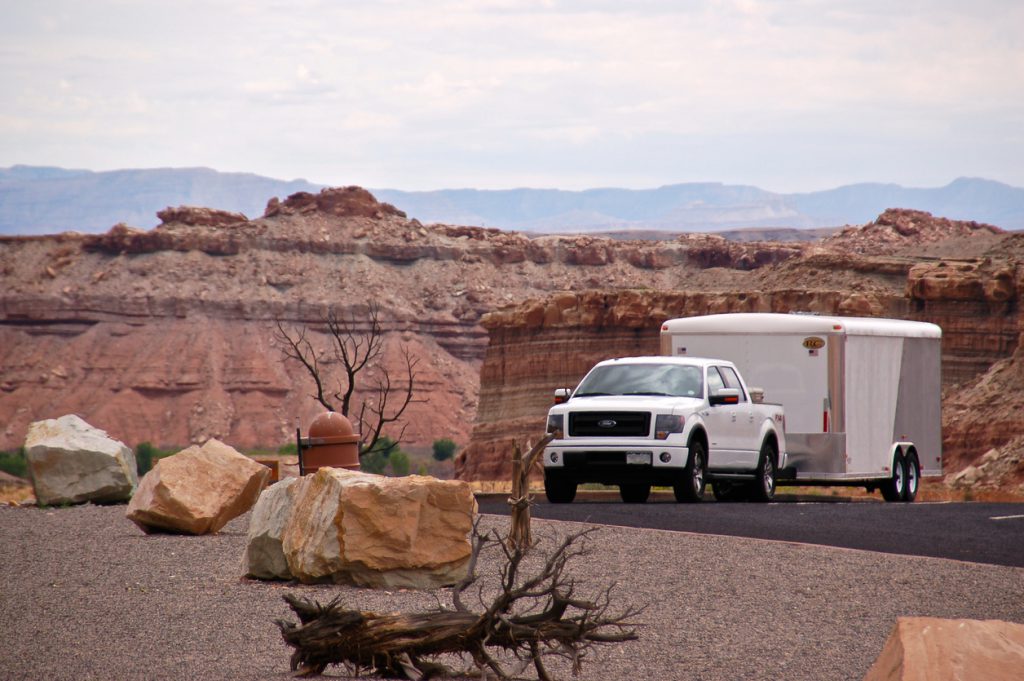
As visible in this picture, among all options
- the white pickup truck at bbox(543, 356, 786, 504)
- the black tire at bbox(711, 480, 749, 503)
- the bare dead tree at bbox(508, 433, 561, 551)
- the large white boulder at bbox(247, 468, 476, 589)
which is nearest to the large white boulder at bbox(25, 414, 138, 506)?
the white pickup truck at bbox(543, 356, 786, 504)

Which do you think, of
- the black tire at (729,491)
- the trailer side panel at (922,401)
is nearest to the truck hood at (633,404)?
the black tire at (729,491)

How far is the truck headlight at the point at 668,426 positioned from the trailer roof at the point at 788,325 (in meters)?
2.56

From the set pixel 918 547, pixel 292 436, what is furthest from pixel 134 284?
pixel 918 547

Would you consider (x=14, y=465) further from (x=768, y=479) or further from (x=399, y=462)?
(x=768, y=479)

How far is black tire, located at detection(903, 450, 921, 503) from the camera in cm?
2188

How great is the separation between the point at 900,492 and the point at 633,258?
85520 mm

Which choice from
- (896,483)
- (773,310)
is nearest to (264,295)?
(773,310)

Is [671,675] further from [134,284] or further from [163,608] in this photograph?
[134,284]

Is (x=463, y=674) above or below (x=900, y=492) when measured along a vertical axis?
above

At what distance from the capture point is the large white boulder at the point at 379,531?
11.1 m

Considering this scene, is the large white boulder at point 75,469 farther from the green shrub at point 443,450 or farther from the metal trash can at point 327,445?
the green shrub at point 443,450

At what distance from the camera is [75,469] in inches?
782

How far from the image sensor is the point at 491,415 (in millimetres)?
65938

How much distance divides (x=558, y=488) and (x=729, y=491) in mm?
3425
